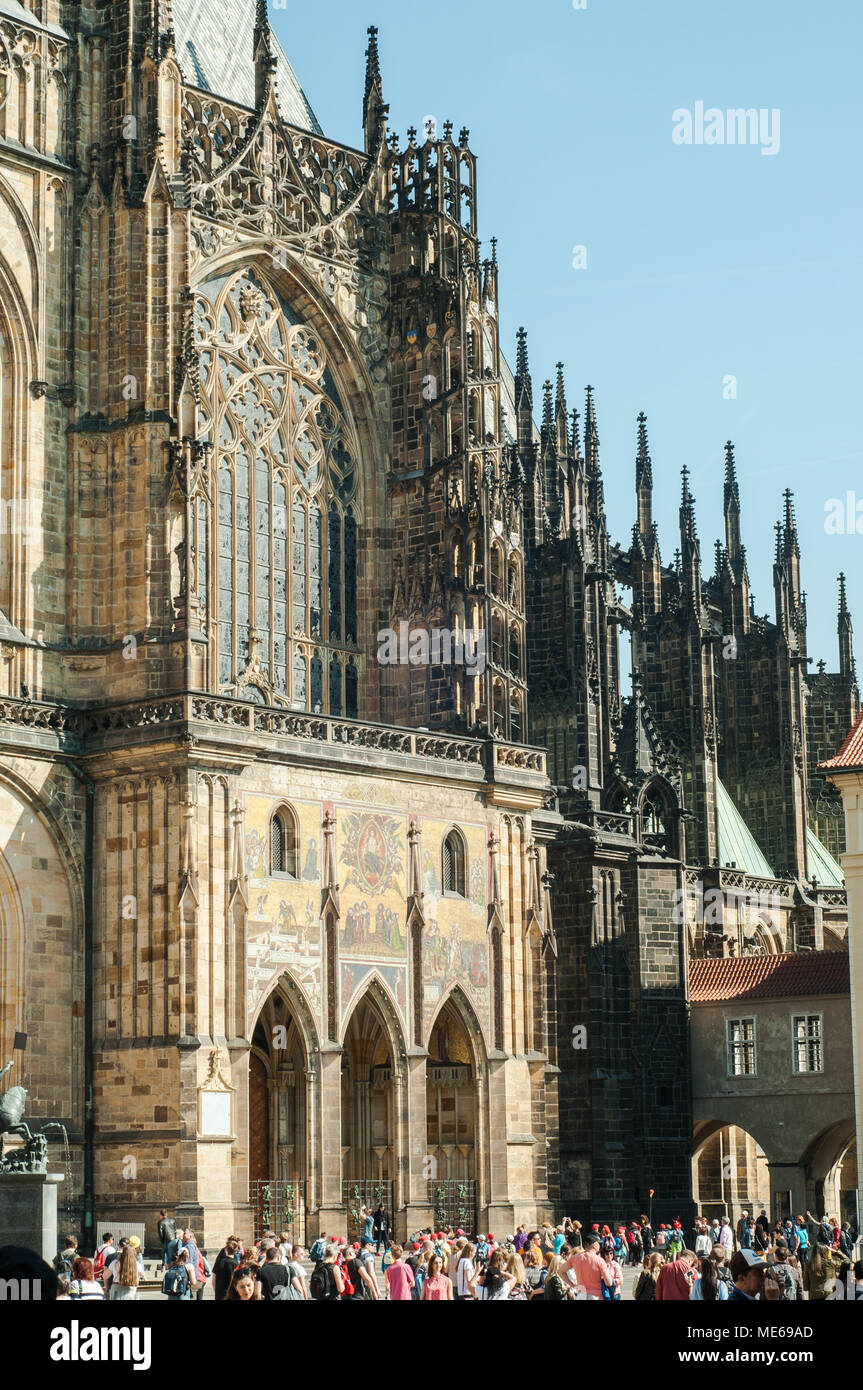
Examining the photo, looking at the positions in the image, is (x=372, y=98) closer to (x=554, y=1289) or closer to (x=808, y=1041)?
(x=808, y=1041)

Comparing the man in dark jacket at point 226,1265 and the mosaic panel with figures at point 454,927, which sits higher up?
the mosaic panel with figures at point 454,927

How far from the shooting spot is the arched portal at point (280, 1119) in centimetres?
3606

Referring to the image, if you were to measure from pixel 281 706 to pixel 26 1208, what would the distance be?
13068 mm

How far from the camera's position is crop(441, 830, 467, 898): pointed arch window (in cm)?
3956

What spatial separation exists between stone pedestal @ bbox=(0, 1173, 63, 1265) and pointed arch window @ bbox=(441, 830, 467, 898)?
1410cm

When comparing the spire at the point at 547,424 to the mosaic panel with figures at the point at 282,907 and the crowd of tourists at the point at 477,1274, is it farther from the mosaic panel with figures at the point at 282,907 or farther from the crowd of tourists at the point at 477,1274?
the crowd of tourists at the point at 477,1274

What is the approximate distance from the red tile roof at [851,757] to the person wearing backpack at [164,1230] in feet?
50.9

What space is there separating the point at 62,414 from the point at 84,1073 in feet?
37.2

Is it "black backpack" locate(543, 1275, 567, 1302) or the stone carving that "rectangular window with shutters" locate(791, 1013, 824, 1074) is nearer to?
the stone carving

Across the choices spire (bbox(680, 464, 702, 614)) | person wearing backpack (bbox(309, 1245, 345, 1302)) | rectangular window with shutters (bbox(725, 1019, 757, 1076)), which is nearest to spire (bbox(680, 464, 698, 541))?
spire (bbox(680, 464, 702, 614))

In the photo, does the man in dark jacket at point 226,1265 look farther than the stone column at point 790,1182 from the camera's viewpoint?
No

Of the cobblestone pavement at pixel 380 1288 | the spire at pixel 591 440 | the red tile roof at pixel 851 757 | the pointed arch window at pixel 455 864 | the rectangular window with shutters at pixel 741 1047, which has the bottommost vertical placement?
the cobblestone pavement at pixel 380 1288

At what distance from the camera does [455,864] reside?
39844 mm

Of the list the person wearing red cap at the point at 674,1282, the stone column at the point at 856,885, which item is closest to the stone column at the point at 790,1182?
the stone column at the point at 856,885
